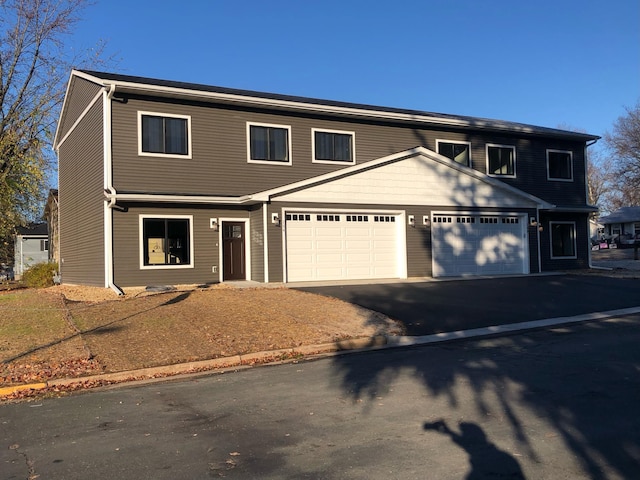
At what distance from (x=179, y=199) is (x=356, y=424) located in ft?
45.2

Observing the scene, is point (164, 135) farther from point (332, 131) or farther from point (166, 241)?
point (332, 131)

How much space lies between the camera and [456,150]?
949 inches

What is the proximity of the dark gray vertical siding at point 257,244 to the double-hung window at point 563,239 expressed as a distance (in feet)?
46.4

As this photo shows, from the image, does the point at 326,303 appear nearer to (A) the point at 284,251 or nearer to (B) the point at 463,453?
(A) the point at 284,251

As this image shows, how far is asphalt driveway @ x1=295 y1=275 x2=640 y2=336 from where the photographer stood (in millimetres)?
12953

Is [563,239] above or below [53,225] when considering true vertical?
below

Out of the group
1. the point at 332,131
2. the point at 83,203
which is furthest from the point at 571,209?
the point at 83,203

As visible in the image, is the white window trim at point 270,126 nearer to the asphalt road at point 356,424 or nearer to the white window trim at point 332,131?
the white window trim at point 332,131

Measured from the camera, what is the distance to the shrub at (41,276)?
2402 cm

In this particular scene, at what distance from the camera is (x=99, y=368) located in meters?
8.55

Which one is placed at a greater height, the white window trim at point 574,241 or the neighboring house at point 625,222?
the neighboring house at point 625,222

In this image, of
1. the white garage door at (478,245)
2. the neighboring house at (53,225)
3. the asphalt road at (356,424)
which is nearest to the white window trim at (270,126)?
the white garage door at (478,245)

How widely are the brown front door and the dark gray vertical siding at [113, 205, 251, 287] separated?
0.31m

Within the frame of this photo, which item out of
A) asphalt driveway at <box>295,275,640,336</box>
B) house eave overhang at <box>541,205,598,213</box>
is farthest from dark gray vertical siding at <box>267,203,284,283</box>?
house eave overhang at <box>541,205,598,213</box>
